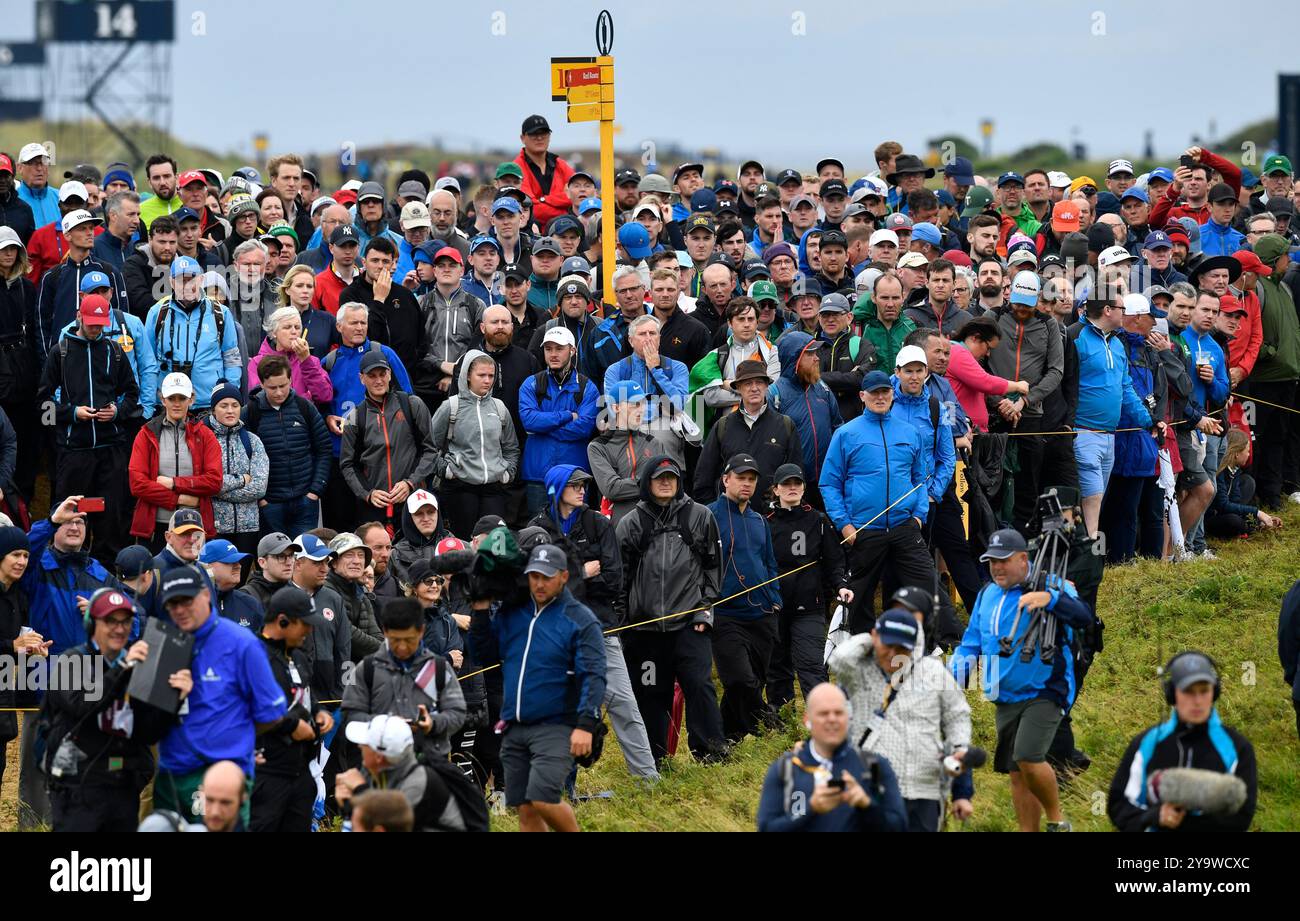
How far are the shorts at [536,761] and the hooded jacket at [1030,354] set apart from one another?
6166 mm

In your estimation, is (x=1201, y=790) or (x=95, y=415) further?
(x=95, y=415)

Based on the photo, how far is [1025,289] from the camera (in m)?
15.8

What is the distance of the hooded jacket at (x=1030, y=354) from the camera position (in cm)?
1588

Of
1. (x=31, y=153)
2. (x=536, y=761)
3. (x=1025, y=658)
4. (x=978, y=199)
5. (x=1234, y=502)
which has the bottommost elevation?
(x=536, y=761)

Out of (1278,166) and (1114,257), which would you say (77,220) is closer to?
(1114,257)

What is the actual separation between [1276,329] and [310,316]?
971cm

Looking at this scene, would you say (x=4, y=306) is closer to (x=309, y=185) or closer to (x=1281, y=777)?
(x=309, y=185)

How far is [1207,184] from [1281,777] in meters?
10.1

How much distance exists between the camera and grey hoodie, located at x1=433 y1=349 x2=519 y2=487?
1510 centimetres

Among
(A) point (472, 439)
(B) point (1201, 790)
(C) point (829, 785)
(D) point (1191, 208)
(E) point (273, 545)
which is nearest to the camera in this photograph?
(C) point (829, 785)

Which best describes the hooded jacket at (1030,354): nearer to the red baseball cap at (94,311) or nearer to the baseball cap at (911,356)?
the baseball cap at (911,356)

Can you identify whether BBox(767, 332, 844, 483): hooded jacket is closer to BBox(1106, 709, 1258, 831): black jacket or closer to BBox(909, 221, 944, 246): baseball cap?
BBox(909, 221, 944, 246): baseball cap

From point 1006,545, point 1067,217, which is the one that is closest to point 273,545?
point 1006,545

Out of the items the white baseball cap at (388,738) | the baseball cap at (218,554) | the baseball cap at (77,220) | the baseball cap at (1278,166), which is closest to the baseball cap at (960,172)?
the baseball cap at (1278,166)
